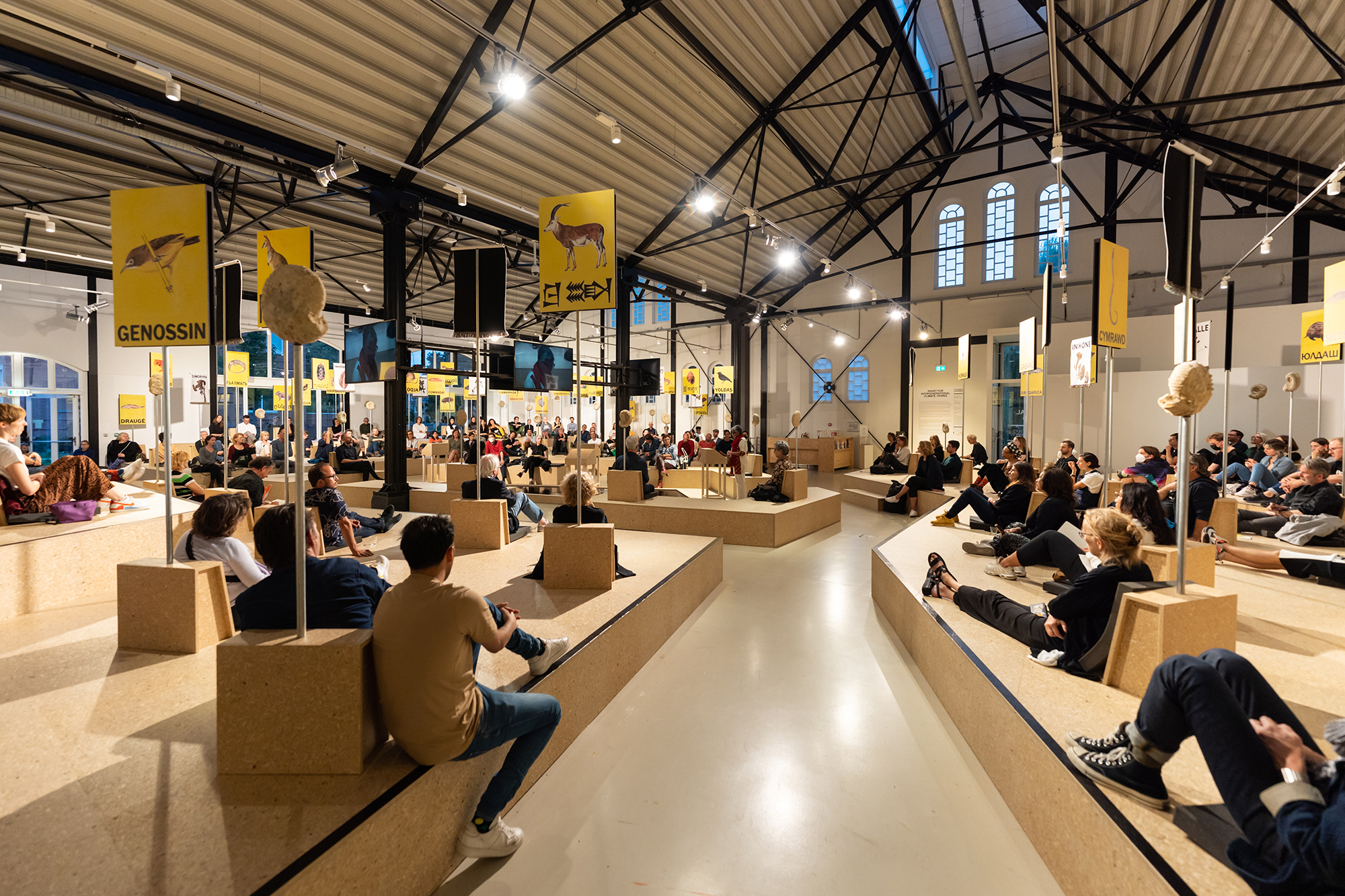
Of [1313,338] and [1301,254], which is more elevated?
[1301,254]

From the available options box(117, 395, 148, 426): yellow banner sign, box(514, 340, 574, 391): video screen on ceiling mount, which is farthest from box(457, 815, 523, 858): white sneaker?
box(117, 395, 148, 426): yellow banner sign

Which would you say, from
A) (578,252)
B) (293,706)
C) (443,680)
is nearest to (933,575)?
(443,680)

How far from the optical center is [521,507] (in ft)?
20.5

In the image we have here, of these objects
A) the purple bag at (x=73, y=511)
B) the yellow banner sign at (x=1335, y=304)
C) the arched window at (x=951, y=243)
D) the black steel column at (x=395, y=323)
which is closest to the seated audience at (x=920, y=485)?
the yellow banner sign at (x=1335, y=304)

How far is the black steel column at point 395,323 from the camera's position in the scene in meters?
7.64

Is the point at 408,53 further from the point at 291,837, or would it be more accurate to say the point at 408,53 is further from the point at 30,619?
the point at 291,837

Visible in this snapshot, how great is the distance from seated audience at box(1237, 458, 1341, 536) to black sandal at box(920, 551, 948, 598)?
383 cm

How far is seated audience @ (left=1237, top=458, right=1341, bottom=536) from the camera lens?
482 cm

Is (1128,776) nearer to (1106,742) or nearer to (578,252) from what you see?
(1106,742)

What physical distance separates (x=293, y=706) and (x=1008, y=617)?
3126mm

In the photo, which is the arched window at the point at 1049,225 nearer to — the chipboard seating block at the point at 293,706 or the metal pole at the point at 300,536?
the metal pole at the point at 300,536

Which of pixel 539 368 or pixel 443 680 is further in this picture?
pixel 539 368

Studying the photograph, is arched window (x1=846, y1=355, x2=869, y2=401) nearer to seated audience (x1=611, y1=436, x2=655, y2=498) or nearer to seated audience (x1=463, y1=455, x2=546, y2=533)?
seated audience (x1=611, y1=436, x2=655, y2=498)

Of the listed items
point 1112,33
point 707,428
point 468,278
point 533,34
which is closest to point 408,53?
point 533,34
